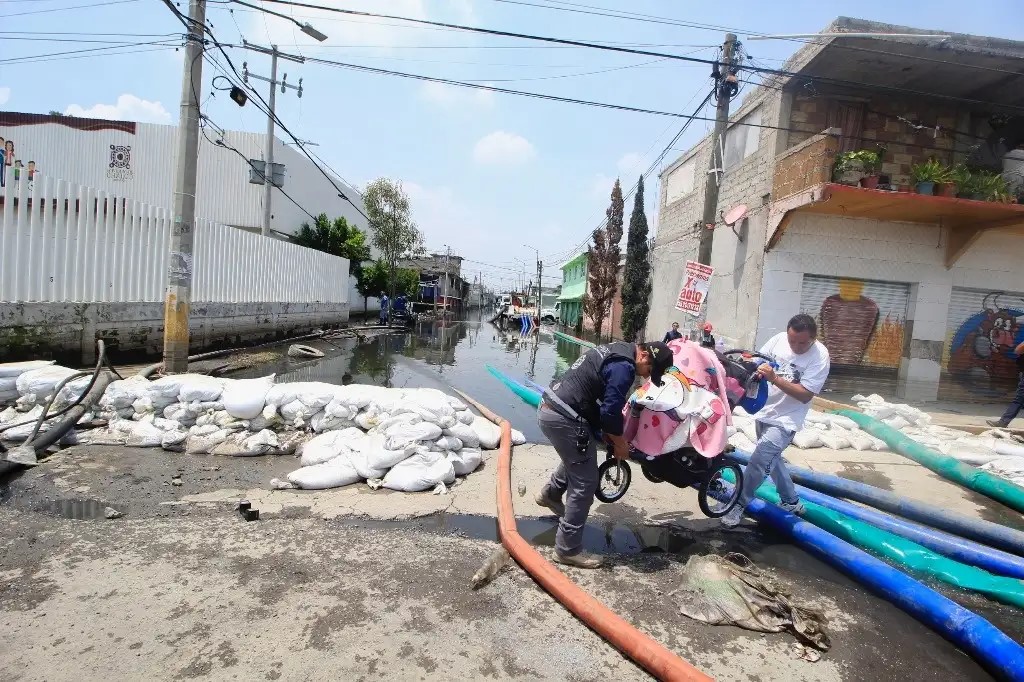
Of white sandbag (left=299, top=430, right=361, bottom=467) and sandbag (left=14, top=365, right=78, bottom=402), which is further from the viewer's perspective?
sandbag (left=14, top=365, right=78, bottom=402)

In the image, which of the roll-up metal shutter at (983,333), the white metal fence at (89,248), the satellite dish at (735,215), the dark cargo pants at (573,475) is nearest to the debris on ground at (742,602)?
the dark cargo pants at (573,475)

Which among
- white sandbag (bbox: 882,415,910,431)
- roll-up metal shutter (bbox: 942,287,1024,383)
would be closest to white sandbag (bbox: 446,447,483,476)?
white sandbag (bbox: 882,415,910,431)

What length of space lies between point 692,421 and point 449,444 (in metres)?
2.10

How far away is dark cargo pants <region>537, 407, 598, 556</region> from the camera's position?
334 centimetres

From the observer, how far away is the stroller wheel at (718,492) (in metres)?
4.07

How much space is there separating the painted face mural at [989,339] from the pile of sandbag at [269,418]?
36.3 feet

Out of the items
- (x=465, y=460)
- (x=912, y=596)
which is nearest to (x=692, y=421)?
(x=912, y=596)

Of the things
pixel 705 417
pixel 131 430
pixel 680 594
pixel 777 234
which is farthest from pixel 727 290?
pixel 131 430

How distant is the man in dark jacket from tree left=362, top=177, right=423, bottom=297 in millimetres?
26760

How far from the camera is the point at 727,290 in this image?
1243 cm

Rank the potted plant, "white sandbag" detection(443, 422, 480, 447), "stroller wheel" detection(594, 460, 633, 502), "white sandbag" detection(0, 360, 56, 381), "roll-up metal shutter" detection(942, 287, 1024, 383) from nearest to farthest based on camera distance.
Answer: "stroller wheel" detection(594, 460, 633, 502), "white sandbag" detection(443, 422, 480, 447), "white sandbag" detection(0, 360, 56, 381), the potted plant, "roll-up metal shutter" detection(942, 287, 1024, 383)

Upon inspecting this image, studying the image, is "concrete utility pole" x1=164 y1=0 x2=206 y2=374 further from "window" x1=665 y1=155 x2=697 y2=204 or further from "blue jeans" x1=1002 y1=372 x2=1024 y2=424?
"window" x1=665 y1=155 x2=697 y2=204

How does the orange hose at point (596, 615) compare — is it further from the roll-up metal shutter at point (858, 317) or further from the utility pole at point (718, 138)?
the roll-up metal shutter at point (858, 317)

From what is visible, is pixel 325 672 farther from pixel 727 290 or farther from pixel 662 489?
pixel 727 290
